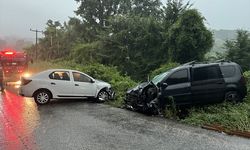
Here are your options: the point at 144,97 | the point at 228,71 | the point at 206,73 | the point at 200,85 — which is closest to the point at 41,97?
the point at 144,97

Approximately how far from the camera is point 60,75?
1722cm

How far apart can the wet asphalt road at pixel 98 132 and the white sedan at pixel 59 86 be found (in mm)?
1685

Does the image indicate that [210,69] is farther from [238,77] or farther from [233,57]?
[233,57]

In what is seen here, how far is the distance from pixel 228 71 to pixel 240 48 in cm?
1959

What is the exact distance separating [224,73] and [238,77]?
21.0 inches

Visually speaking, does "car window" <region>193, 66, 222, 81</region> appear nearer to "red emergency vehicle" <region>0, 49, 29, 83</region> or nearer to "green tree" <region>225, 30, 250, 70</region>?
"green tree" <region>225, 30, 250, 70</region>

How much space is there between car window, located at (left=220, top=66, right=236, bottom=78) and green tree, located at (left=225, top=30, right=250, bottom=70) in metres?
18.1

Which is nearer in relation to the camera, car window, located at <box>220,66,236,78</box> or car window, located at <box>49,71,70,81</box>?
car window, located at <box>220,66,236,78</box>

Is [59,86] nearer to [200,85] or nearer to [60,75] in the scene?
[60,75]

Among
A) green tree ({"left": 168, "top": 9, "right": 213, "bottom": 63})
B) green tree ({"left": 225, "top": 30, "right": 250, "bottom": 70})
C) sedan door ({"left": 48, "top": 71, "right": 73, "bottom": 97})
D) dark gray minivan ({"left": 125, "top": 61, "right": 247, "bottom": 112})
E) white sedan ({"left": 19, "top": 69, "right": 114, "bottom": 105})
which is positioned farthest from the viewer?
green tree ({"left": 225, "top": 30, "right": 250, "bottom": 70})

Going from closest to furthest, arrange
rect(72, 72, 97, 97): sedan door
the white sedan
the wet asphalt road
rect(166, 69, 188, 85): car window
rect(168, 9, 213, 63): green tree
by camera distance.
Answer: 1. the wet asphalt road
2. rect(166, 69, 188, 85): car window
3. the white sedan
4. rect(72, 72, 97, 97): sedan door
5. rect(168, 9, 213, 63): green tree

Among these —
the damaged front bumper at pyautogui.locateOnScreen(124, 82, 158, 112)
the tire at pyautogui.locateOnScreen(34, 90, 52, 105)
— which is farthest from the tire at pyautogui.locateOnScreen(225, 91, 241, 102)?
the tire at pyautogui.locateOnScreen(34, 90, 52, 105)

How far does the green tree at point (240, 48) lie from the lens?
31.3 m

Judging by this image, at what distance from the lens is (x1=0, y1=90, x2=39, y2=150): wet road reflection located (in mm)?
9172
